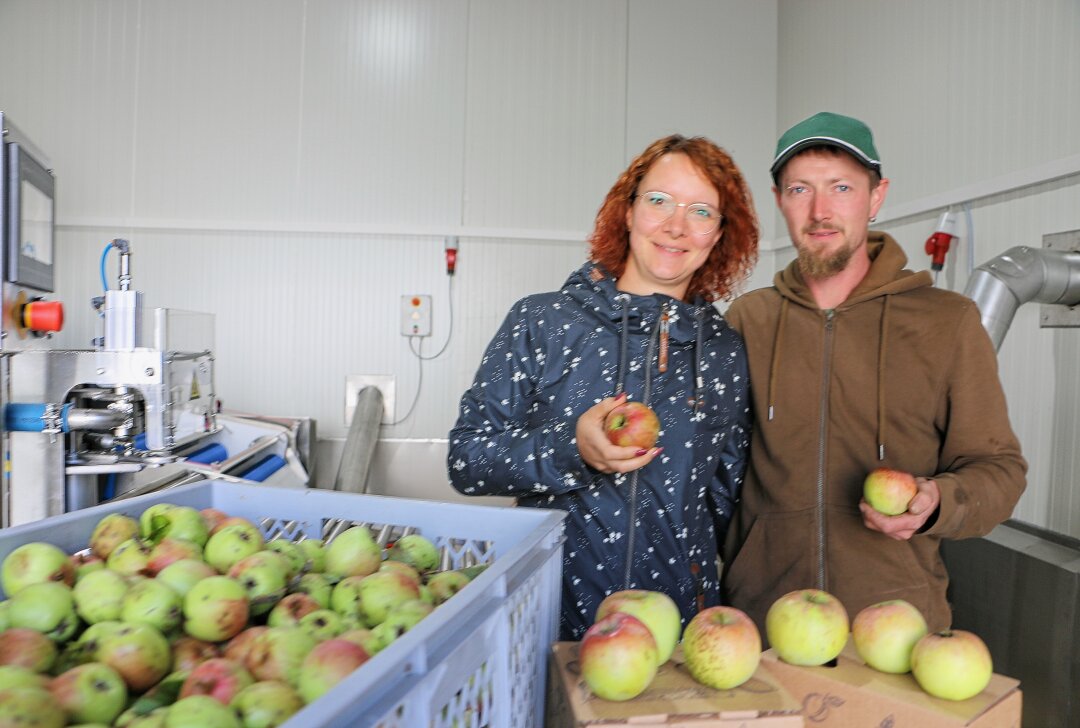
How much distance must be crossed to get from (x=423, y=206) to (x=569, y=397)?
2703mm

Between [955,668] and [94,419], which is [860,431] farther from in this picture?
[94,419]

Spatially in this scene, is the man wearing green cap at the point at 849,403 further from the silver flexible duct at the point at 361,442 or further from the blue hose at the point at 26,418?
the silver flexible duct at the point at 361,442

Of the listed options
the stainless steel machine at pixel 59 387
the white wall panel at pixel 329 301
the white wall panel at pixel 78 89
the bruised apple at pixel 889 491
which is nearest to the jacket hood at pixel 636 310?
the bruised apple at pixel 889 491

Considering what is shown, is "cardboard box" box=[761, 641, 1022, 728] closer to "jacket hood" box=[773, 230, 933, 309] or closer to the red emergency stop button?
"jacket hood" box=[773, 230, 933, 309]

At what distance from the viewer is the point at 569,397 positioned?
1.31 m

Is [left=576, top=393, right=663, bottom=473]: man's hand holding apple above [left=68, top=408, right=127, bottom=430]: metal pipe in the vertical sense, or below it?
above

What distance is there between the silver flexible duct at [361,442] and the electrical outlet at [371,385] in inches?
1.2

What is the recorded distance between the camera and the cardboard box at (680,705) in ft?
2.27

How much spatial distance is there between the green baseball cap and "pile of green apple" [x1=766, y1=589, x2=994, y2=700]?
911mm

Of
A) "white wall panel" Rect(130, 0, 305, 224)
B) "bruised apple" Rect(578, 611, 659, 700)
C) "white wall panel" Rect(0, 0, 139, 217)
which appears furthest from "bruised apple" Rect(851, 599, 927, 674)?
"white wall panel" Rect(0, 0, 139, 217)

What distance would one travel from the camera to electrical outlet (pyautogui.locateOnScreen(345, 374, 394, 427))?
12.4 ft

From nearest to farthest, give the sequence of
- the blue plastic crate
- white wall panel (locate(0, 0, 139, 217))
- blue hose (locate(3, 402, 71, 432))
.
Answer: the blue plastic crate, blue hose (locate(3, 402, 71, 432)), white wall panel (locate(0, 0, 139, 217))

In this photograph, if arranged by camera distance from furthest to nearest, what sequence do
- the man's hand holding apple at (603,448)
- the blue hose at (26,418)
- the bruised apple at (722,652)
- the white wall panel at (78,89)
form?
1. the white wall panel at (78,89)
2. the blue hose at (26,418)
3. the man's hand holding apple at (603,448)
4. the bruised apple at (722,652)

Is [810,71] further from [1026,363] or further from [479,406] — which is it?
[479,406]
